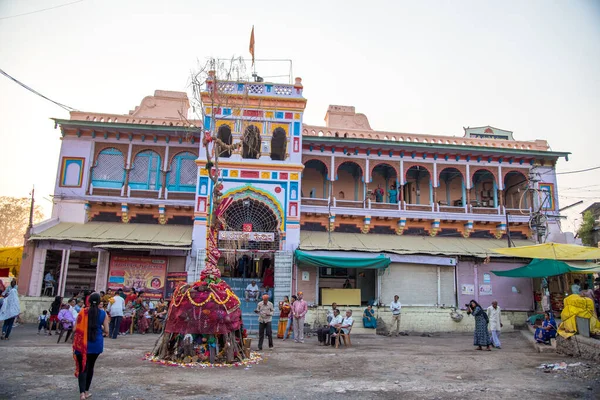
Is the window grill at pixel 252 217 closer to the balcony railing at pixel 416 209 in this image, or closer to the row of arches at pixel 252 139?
the balcony railing at pixel 416 209

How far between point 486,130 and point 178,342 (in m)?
22.8

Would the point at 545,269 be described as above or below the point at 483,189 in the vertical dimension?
below

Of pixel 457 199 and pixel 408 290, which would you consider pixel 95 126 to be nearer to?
pixel 408 290

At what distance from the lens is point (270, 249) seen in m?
20.7

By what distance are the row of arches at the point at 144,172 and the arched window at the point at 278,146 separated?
158 inches

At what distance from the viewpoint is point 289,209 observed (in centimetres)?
2114

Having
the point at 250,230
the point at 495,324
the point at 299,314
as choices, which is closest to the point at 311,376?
the point at 299,314

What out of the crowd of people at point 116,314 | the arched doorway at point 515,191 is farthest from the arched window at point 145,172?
the arched doorway at point 515,191

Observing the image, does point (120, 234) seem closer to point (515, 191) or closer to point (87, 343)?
point (87, 343)

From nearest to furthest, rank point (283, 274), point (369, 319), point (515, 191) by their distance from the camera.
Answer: point (369, 319) < point (283, 274) < point (515, 191)

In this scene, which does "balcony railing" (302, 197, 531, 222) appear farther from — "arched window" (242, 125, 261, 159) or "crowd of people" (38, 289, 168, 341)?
"crowd of people" (38, 289, 168, 341)

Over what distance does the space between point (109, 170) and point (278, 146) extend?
8.51m

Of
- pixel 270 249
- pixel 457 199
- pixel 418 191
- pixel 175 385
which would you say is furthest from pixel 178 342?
pixel 457 199

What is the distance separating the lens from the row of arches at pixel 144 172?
72.4ft
